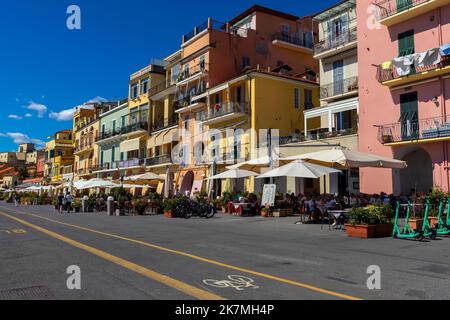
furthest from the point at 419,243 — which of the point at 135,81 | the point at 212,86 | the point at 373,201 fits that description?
the point at 135,81

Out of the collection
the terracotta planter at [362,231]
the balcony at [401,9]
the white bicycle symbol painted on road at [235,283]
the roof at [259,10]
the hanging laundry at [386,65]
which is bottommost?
the white bicycle symbol painted on road at [235,283]

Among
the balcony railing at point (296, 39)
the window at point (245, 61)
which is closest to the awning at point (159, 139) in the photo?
the window at point (245, 61)

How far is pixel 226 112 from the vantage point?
115 ft

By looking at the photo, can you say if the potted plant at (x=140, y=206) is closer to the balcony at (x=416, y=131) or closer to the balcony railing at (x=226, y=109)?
the balcony railing at (x=226, y=109)

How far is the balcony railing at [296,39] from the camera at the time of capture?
137 feet

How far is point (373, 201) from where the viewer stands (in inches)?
781

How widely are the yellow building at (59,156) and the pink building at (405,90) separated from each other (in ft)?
207

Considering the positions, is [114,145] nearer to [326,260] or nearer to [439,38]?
[439,38]

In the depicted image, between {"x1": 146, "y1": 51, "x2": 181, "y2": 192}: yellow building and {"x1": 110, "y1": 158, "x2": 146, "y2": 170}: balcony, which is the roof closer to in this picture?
{"x1": 146, "y1": 51, "x2": 181, "y2": 192}: yellow building

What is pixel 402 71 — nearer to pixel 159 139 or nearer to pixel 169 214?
pixel 169 214

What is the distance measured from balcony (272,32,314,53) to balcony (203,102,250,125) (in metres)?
10.2

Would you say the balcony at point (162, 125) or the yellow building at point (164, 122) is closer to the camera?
the yellow building at point (164, 122)

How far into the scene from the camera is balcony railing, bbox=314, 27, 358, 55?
2903 cm
